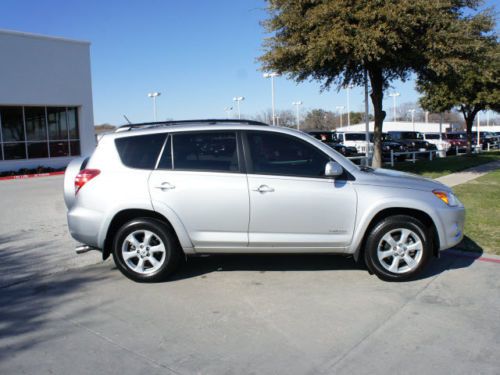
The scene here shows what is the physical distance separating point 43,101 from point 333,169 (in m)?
22.5

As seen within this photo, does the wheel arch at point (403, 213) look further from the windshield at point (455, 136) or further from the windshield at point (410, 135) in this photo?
the windshield at point (455, 136)

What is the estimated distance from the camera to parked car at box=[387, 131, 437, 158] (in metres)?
35.2

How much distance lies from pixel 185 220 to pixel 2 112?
21729 millimetres

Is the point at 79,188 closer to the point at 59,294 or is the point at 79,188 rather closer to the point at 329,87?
the point at 59,294

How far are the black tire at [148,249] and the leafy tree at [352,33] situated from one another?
901 cm

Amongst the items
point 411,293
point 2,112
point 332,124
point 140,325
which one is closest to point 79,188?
point 140,325

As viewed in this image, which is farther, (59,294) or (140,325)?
(59,294)

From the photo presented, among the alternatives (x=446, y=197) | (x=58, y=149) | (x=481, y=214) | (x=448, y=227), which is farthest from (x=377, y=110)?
(x=58, y=149)

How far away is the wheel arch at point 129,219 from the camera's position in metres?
5.19

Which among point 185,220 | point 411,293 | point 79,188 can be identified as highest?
point 79,188

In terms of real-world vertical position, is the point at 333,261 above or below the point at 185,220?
below

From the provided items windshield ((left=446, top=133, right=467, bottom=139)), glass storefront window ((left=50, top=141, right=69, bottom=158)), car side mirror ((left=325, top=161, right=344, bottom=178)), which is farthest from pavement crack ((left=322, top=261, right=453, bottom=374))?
windshield ((left=446, top=133, right=467, bottom=139))

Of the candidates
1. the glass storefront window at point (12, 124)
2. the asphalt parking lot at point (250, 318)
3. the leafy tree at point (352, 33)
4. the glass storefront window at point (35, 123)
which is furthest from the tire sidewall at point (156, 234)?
the glass storefront window at point (35, 123)

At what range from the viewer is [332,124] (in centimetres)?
10712
